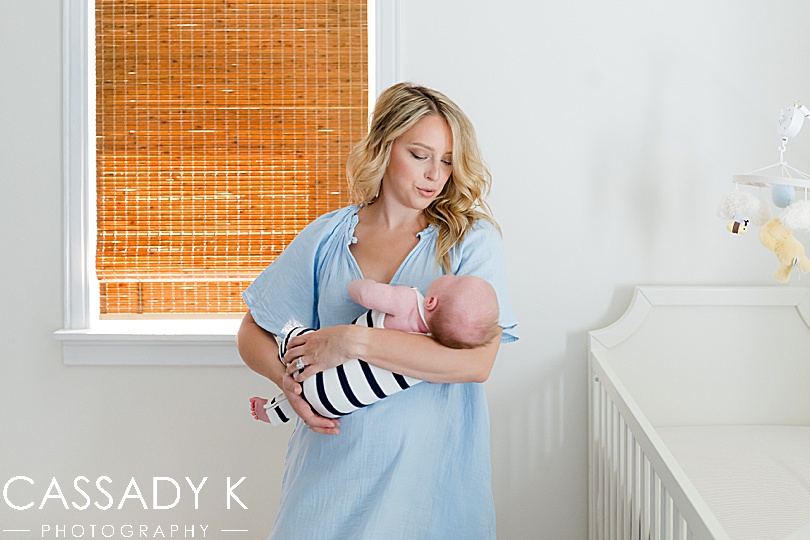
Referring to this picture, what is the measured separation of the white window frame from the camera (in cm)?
197

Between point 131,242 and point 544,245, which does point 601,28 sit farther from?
point 131,242

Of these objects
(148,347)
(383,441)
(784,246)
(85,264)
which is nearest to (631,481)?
(383,441)

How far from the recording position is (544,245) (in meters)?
1.91

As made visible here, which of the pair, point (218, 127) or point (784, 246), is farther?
point (218, 127)

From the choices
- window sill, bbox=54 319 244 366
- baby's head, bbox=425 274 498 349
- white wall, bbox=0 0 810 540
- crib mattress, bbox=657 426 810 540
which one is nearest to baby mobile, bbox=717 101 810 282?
white wall, bbox=0 0 810 540

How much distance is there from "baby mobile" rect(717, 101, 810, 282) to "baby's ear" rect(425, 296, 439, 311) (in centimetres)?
92

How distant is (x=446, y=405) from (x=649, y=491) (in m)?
0.41

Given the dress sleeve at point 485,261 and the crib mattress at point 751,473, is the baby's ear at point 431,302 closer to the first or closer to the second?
the dress sleeve at point 485,261

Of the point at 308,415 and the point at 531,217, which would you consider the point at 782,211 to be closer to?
the point at 531,217

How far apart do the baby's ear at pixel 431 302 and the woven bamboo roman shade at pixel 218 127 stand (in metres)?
0.97

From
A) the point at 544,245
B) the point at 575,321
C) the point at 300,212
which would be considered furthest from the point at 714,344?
the point at 300,212

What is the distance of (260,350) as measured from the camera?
1.30m

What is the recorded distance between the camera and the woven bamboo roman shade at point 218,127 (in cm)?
202

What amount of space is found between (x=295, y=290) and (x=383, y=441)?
13.0 inches
